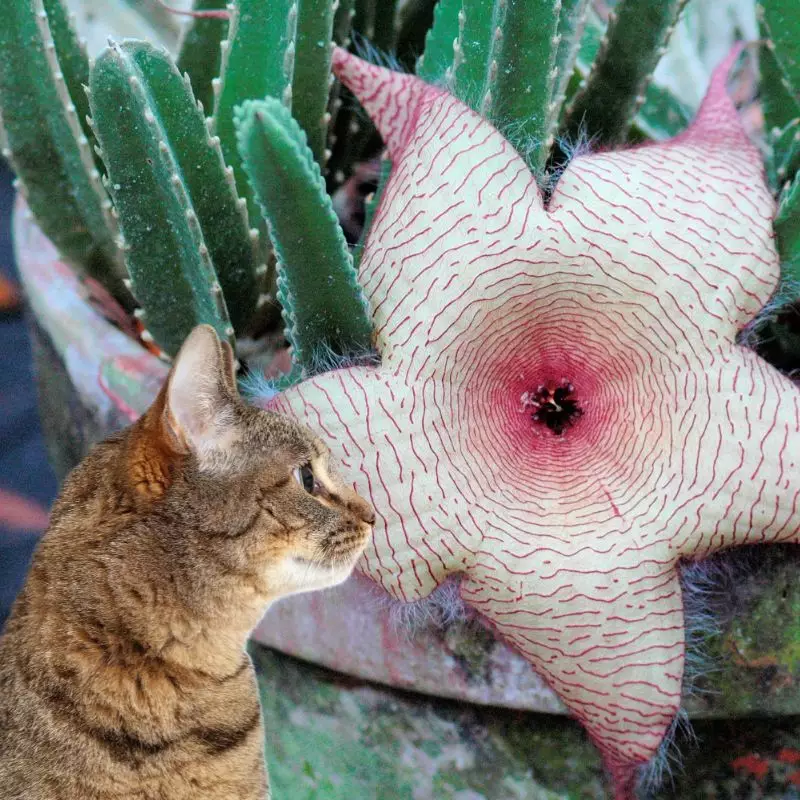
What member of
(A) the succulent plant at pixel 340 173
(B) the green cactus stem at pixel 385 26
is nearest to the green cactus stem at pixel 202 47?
(A) the succulent plant at pixel 340 173

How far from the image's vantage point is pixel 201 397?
451 millimetres

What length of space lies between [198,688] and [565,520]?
203mm

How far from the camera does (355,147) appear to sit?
76 centimetres

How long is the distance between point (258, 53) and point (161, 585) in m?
0.29

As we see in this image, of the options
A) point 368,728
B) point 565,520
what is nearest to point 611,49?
point 565,520

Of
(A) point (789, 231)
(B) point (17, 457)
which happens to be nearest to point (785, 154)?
(A) point (789, 231)

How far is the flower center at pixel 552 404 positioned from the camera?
523 millimetres

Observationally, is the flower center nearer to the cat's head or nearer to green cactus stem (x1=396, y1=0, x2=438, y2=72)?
the cat's head

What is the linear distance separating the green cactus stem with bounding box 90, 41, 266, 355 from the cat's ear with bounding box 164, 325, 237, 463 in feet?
0.25

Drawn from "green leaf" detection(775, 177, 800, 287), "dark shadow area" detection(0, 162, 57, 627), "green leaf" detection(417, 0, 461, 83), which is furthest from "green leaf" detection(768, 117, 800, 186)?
"dark shadow area" detection(0, 162, 57, 627)

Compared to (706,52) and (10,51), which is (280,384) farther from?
(706,52)

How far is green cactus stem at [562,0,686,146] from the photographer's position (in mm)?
600

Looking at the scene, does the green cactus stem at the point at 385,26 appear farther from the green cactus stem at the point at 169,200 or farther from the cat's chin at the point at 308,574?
the cat's chin at the point at 308,574

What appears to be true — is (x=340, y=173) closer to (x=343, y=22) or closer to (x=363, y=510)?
(x=343, y=22)
